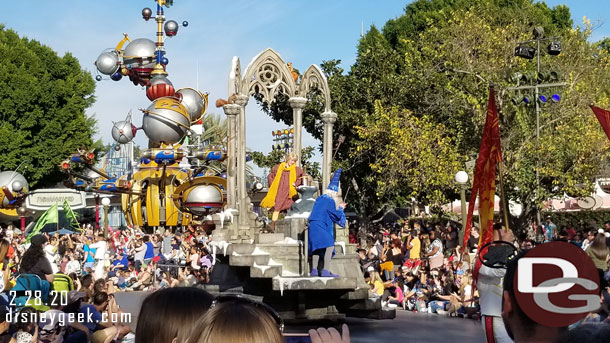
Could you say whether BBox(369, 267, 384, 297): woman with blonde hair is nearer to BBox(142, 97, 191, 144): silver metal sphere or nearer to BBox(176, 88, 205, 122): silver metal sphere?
BBox(142, 97, 191, 144): silver metal sphere

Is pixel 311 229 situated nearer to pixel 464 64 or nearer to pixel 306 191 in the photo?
pixel 306 191

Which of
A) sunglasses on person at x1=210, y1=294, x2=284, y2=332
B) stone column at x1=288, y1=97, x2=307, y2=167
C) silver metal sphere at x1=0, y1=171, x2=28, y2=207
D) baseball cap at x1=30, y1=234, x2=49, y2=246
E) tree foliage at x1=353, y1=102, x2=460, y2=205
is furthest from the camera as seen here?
silver metal sphere at x1=0, y1=171, x2=28, y2=207

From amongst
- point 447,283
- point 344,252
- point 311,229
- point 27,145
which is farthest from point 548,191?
point 27,145

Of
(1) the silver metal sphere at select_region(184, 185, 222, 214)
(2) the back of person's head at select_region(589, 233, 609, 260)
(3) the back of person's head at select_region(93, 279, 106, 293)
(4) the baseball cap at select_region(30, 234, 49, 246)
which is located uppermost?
(1) the silver metal sphere at select_region(184, 185, 222, 214)

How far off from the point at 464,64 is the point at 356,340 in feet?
53.1

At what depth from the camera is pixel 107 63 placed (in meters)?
32.2

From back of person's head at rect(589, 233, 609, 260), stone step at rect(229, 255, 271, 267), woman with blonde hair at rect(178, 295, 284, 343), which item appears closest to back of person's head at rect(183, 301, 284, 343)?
woman with blonde hair at rect(178, 295, 284, 343)

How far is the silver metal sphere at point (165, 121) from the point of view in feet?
95.4

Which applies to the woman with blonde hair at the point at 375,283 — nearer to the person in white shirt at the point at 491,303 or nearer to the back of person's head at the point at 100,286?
the back of person's head at the point at 100,286

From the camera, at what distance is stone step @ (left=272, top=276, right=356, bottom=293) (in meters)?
12.5

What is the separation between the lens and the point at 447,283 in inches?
634

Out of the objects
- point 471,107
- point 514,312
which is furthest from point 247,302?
point 471,107

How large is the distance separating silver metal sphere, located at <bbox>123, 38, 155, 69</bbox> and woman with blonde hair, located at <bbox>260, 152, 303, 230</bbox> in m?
18.3

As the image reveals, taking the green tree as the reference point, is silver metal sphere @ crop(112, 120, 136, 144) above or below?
below
